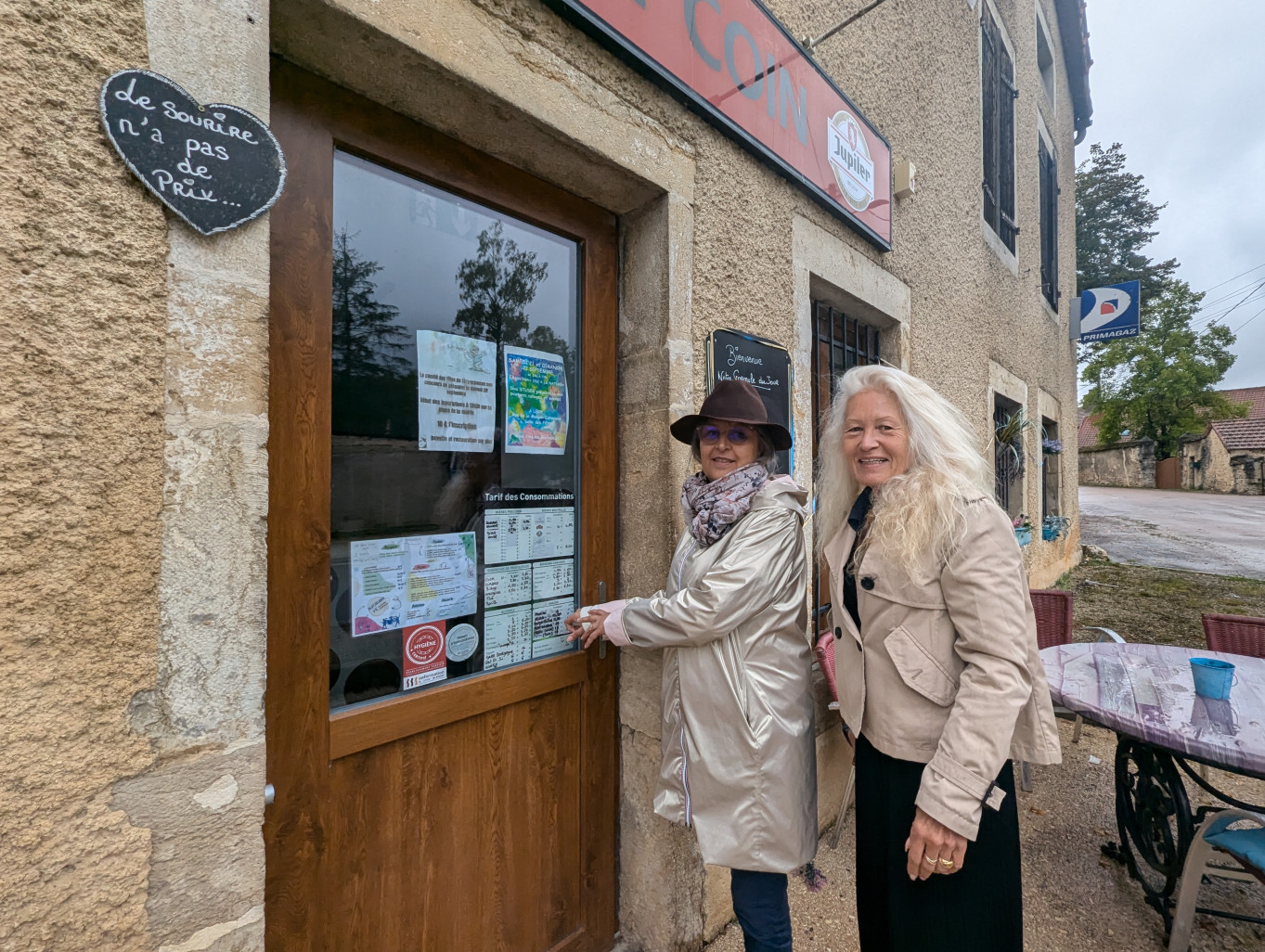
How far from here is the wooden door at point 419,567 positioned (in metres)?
1.32

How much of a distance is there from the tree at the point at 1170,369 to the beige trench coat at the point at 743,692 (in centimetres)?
3442

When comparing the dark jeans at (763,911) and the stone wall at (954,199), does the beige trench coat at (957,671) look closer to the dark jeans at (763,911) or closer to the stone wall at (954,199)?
the dark jeans at (763,911)

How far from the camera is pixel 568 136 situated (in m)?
1.62

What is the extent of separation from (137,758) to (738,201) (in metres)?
2.34

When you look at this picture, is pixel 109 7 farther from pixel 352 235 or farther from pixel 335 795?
pixel 335 795

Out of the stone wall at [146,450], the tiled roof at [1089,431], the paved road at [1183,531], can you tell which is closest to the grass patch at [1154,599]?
the paved road at [1183,531]

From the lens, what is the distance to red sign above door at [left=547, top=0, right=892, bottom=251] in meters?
1.78

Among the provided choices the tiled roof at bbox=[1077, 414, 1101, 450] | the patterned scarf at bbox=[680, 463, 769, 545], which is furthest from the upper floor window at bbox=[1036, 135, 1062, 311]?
the tiled roof at bbox=[1077, 414, 1101, 450]

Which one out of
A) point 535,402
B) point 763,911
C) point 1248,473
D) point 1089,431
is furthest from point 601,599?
point 1089,431

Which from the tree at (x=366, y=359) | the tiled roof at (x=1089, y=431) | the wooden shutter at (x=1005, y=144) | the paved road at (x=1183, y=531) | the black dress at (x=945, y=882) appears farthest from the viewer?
the tiled roof at (x=1089, y=431)

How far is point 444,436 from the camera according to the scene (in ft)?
5.27

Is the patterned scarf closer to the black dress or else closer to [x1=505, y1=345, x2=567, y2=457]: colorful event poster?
[x1=505, y1=345, x2=567, y2=457]: colorful event poster

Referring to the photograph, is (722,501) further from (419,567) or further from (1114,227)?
(1114,227)

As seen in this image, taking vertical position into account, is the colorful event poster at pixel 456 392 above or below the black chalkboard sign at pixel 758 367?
below
